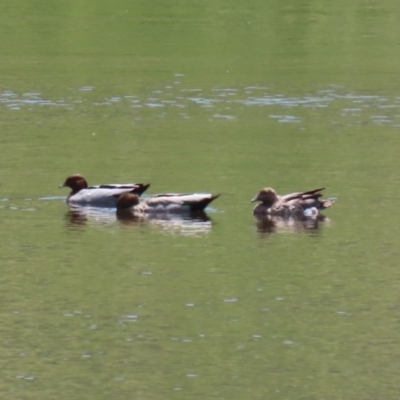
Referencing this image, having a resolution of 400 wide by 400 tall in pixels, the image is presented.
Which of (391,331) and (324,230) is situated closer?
(391,331)

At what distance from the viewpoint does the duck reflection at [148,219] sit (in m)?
18.8

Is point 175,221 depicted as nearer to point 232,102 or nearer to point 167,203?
point 167,203

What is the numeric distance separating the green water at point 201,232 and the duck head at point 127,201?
10.7 inches

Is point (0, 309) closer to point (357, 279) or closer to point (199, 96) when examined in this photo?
point (357, 279)

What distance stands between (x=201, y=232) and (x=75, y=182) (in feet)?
9.56

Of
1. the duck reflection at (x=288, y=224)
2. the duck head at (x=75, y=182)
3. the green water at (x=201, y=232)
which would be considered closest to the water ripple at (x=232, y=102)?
the green water at (x=201, y=232)

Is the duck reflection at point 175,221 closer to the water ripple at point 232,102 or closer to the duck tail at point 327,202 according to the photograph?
the duck tail at point 327,202

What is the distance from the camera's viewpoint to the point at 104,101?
30484 mm

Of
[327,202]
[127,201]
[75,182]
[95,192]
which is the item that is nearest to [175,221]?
[127,201]

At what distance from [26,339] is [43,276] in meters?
2.40

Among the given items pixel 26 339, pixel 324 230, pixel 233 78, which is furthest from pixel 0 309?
pixel 233 78

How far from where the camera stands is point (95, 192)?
20578 millimetres

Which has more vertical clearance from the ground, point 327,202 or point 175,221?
point 327,202

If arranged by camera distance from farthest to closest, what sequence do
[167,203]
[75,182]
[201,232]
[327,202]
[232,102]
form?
[232,102], [75,182], [167,203], [327,202], [201,232]
